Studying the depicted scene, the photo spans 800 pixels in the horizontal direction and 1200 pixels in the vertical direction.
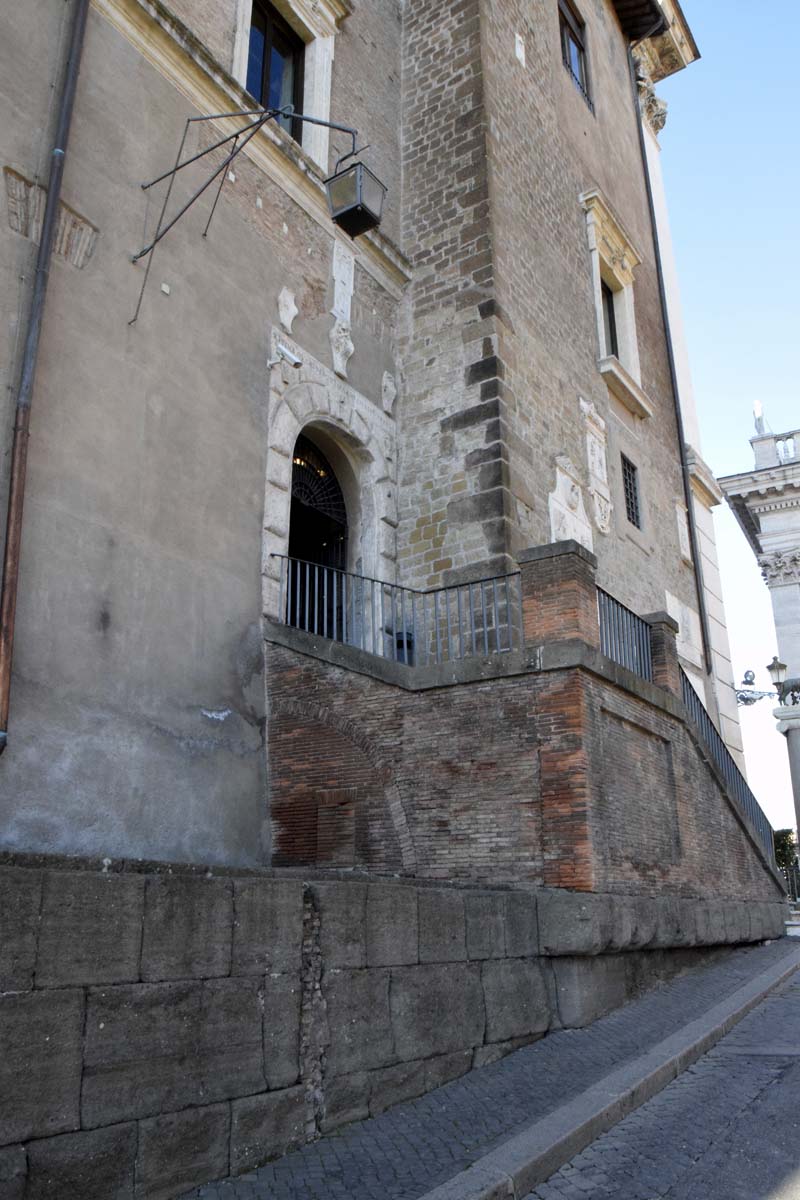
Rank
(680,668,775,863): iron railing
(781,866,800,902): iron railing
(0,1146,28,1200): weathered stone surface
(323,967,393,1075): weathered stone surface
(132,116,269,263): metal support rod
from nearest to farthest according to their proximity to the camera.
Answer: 1. (0,1146,28,1200): weathered stone surface
2. (323,967,393,1075): weathered stone surface
3. (132,116,269,263): metal support rod
4. (680,668,775,863): iron railing
5. (781,866,800,902): iron railing

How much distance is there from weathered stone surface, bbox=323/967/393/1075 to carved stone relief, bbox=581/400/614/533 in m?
9.90

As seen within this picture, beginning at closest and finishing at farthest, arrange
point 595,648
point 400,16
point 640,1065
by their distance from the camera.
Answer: point 640,1065 → point 595,648 → point 400,16

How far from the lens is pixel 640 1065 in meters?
5.65

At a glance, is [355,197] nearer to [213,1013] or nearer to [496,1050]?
[496,1050]

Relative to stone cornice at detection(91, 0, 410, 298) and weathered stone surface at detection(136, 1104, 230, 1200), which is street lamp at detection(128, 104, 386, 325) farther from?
weathered stone surface at detection(136, 1104, 230, 1200)

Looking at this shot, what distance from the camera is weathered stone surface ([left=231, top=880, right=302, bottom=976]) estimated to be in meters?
4.18

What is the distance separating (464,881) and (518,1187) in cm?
372

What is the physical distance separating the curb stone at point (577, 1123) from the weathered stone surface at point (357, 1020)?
2.52 feet

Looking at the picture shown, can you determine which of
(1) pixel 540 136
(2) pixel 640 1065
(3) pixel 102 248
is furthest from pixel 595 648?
(1) pixel 540 136

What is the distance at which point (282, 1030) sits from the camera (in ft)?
14.1

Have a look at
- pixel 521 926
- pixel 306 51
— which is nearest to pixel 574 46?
pixel 306 51

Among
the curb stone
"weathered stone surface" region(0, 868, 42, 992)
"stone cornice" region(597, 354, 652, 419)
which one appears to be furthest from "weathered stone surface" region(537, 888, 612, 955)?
"stone cornice" region(597, 354, 652, 419)

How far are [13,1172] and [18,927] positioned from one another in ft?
2.43

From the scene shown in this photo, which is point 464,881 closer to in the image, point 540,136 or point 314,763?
point 314,763
